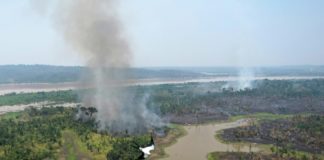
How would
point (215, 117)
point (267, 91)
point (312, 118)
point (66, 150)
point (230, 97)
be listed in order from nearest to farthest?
point (66, 150), point (312, 118), point (215, 117), point (230, 97), point (267, 91)

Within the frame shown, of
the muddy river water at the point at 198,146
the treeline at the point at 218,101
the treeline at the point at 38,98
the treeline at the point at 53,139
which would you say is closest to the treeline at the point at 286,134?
the muddy river water at the point at 198,146

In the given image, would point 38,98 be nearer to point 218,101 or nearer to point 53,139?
point 218,101

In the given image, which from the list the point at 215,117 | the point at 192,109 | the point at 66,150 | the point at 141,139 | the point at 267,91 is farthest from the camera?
the point at 267,91

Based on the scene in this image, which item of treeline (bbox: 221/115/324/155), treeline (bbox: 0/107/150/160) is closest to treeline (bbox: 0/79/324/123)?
treeline (bbox: 221/115/324/155)

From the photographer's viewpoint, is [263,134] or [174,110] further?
[174,110]

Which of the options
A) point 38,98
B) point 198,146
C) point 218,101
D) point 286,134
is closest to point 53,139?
point 198,146

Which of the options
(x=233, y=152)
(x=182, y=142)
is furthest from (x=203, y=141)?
(x=233, y=152)

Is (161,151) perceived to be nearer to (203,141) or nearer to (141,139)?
(141,139)
